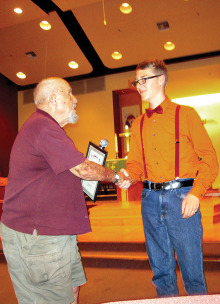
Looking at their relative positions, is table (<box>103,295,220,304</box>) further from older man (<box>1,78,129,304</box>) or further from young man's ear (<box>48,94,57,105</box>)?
young man's ear (<box>48,94,57,105</box>)

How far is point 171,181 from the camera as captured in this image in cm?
166

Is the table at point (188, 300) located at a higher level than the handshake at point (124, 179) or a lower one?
lower

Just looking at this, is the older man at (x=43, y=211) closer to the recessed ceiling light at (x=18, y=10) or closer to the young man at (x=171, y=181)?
the young man at (x=171, y=181)

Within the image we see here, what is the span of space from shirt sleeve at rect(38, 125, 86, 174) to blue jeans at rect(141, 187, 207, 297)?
0.57 m

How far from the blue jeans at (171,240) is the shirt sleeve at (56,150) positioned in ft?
1.88

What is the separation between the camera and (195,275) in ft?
5.07

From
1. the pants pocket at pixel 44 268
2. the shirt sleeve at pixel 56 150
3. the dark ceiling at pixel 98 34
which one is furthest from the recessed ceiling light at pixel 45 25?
the pants pocket at pixel 44 268

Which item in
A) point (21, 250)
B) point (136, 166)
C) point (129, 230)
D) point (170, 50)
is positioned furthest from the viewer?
point (170, 50)

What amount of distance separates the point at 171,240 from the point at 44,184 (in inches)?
32.0

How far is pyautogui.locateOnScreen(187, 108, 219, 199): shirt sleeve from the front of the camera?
1.56m

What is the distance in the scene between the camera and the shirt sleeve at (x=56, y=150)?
4.58 feet

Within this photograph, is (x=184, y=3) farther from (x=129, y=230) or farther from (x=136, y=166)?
(x=136, y=166)

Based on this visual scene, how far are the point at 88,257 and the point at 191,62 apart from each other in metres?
6.91

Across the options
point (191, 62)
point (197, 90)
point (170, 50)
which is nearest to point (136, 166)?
point (170, 50)
